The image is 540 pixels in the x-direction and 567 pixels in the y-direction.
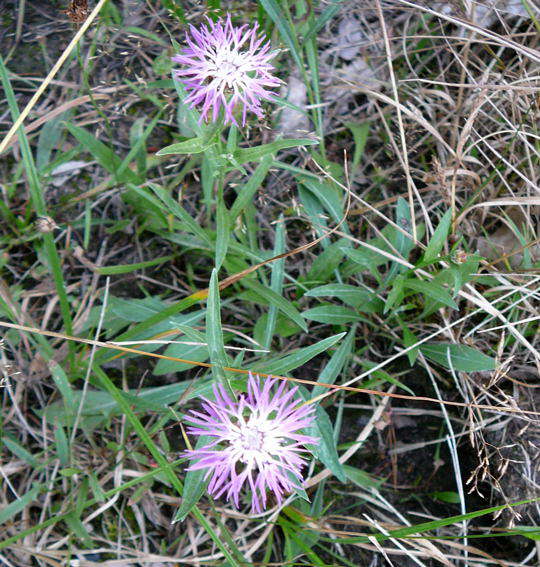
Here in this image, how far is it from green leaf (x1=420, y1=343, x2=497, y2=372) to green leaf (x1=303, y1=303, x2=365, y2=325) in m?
0.25

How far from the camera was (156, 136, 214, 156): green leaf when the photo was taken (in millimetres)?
1289

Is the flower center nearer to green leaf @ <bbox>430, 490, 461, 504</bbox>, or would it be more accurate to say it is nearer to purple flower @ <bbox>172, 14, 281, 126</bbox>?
purple flower @ <bbox>172, 14, 281, 126</bbox>

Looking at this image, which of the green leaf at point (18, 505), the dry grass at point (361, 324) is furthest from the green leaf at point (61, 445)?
the green leaf at point (18, 505)

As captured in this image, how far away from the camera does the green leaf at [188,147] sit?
1.29 meters

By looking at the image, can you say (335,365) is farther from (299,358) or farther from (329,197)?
(329,197)

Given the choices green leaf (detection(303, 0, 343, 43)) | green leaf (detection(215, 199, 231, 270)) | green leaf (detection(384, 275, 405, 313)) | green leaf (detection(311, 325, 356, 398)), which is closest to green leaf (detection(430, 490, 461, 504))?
green leaf (detection(311, 325, 356, 398))

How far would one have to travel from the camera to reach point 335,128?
7.08ft

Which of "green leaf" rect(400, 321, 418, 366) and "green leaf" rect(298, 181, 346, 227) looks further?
"green leaf" rect(298, 181, 346, 227)

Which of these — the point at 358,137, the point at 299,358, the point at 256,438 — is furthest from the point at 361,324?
the point at 256,438

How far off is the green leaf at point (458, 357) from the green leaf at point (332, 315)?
0.81 feet

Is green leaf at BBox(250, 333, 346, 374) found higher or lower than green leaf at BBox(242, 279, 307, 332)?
higher

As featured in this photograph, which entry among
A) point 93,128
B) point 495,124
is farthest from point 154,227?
point 495,124

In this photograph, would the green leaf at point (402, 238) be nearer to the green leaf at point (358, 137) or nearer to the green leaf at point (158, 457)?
the green leaf at point (358, 137)

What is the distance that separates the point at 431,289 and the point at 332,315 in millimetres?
320
